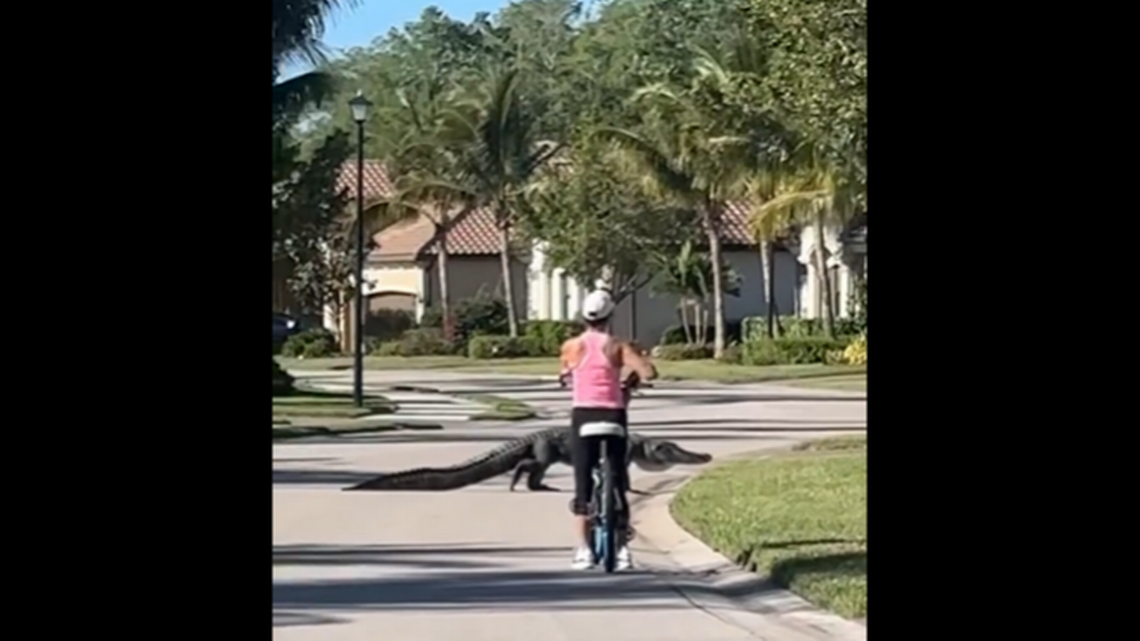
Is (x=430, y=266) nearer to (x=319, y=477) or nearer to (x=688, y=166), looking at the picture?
(x=688, y=166)

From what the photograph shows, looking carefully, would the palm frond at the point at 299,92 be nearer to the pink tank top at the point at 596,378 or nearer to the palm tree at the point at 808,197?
the palm tree at the point at 808,197

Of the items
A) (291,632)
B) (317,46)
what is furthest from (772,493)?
(317,46)

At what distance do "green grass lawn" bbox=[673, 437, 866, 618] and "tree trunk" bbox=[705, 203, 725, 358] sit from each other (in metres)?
17.5

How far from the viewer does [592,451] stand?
35.7 feet

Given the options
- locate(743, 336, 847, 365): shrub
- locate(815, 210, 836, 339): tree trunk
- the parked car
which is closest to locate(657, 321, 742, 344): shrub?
locate(743, 336, 847, 365): shrub

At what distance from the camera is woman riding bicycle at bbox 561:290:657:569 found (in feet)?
35.3

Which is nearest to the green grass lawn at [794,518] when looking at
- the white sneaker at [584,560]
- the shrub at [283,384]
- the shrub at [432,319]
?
the white sneaker at [584,560]

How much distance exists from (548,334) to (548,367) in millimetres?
1825

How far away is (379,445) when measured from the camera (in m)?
21.5

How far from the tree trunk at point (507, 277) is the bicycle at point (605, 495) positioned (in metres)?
27.8

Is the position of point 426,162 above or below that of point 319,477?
above

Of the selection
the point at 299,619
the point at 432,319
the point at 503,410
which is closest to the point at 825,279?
the point at 432,319
